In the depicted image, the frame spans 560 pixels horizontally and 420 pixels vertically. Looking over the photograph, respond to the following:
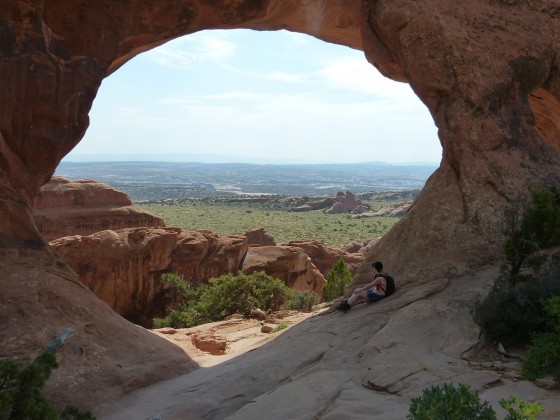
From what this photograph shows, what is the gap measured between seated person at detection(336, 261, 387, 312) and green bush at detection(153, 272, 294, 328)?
808 centimetres

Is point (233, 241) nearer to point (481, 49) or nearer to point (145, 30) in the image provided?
point (145, 30)

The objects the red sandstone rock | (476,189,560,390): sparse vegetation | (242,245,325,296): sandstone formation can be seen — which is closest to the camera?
(476,189,560,390): sparse vegetation

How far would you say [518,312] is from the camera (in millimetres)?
7449

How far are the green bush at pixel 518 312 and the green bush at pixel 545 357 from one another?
1.87 ft

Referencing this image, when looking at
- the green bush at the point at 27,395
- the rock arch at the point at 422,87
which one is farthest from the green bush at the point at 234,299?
the green bush at the point at 27,395

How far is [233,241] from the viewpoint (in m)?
26.1

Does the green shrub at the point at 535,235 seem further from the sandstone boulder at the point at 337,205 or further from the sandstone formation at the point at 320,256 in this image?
the sandstone boulder at the point at 337,205

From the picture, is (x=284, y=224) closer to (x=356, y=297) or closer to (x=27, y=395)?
(x=356, y=297)

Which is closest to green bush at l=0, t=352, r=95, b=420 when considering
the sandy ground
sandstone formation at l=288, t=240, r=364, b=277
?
the sandy ground

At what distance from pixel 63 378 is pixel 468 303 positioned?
626 centimetres

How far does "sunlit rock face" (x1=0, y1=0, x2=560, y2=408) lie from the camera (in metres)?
10.3

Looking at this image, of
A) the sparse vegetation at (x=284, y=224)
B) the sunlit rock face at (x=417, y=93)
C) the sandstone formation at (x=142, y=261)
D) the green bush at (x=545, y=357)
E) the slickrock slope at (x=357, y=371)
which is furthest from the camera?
the sparse vegetation at (x=284, y=224)

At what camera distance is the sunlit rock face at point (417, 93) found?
1026 cm

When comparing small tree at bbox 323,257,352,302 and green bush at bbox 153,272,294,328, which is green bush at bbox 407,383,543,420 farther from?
small tree at bbox 323,257,352,302
